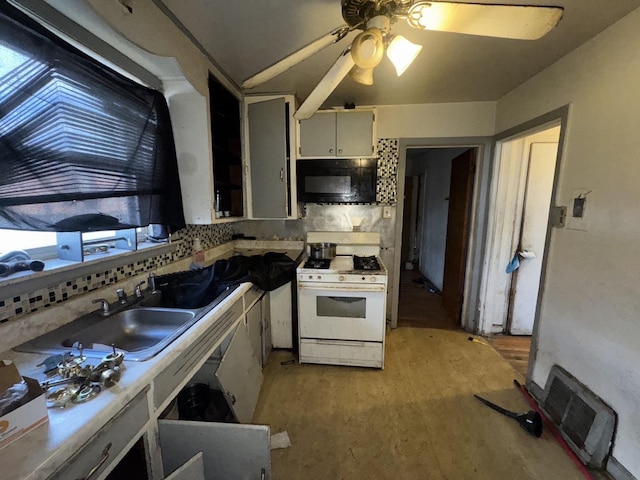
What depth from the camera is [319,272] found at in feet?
7.19

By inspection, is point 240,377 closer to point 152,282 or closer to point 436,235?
point 152,282

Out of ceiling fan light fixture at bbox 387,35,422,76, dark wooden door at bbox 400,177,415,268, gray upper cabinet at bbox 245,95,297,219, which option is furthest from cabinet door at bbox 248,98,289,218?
dark wooden door at bbox 400,177,415,268

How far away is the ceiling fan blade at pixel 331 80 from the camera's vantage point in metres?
1.15

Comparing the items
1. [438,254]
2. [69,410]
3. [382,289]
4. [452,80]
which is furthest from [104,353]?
[438,254]

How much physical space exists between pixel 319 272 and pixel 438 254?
281 cm

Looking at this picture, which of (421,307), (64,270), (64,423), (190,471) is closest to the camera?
(64,423)

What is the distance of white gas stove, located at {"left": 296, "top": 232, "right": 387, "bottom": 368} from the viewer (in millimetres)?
2156

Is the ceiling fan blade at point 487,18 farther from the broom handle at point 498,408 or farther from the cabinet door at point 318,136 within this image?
the broom handle at point 498,408

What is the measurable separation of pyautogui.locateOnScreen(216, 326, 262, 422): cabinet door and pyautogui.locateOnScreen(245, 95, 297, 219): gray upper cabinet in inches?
45.6

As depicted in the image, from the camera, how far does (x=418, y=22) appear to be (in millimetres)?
988

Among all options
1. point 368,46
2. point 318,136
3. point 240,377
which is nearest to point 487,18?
point 368,46

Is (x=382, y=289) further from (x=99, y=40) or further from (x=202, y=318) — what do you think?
(x=99, y=40)

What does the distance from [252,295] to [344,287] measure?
0.71 metres

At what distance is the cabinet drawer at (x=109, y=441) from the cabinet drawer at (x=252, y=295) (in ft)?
3.14
